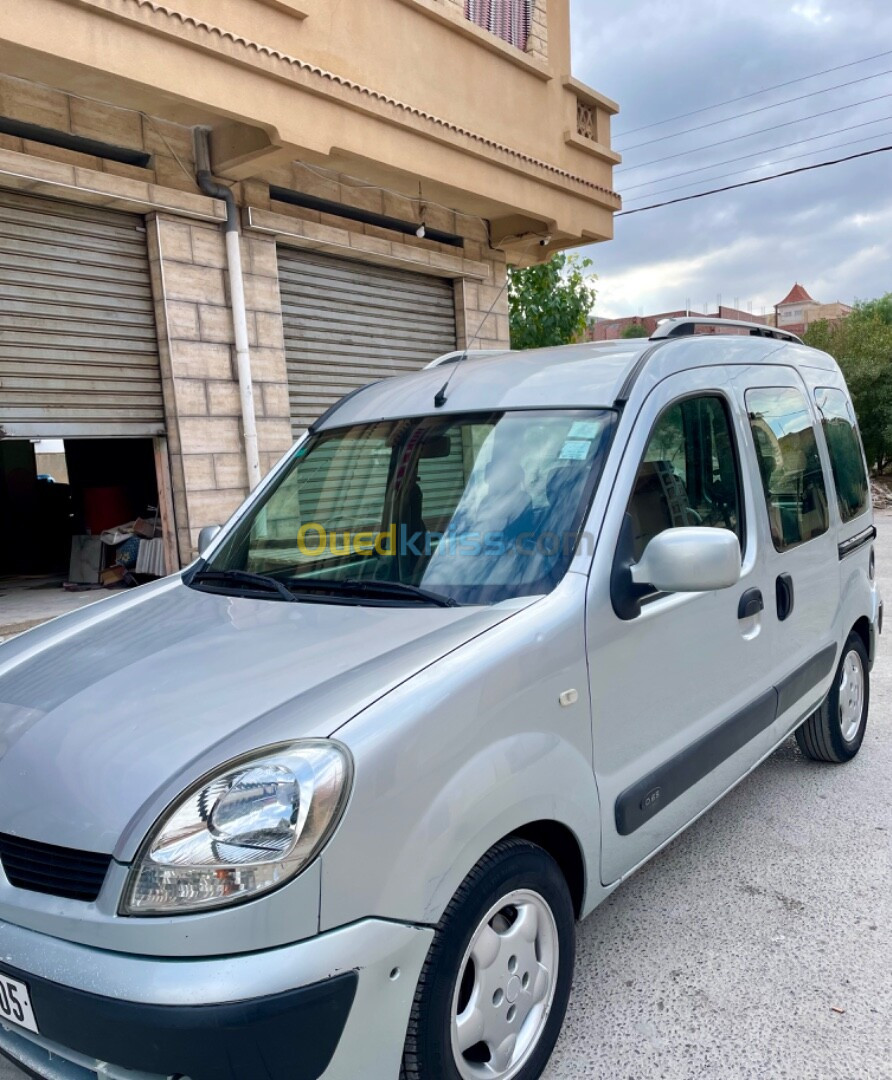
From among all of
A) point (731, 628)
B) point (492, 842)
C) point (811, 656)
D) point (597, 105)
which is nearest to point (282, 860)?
point (492, 842)

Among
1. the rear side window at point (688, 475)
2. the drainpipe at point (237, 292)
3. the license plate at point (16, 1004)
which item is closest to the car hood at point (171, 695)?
the license plate at point (16, 1004)

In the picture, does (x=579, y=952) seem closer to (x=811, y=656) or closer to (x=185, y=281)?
(x=811, y=656)

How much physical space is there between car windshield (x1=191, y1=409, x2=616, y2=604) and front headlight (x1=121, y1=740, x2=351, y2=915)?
752 millimetres

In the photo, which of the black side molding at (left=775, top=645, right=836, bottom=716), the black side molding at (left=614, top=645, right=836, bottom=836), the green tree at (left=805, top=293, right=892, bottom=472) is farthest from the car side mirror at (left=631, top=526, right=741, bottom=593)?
the green tree at (left=805, top=293, right=892, bottom=472)

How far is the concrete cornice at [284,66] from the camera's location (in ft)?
17.6

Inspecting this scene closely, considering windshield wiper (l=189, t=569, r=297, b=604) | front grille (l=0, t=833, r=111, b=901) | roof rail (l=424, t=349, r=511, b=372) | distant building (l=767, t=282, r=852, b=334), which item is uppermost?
distant building (l=767, t=282, r=852, b=334)

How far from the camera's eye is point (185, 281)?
667 cm

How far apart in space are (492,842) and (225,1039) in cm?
64

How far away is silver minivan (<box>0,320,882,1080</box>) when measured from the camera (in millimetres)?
1521

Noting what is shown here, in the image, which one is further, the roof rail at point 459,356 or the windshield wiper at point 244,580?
the roof rail at point 459,356

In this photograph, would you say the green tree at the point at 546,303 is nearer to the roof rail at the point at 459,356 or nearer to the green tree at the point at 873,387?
the roof rail at the point at 459,356

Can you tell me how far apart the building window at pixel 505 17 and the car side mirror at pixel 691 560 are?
314 inches

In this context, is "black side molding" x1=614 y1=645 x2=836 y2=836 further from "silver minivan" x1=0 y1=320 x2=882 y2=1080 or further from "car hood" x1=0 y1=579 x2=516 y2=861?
"car hood" x1=0 y1=579 x2=516 y2=861

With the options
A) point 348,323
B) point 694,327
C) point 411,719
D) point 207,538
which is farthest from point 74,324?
point 411,719
